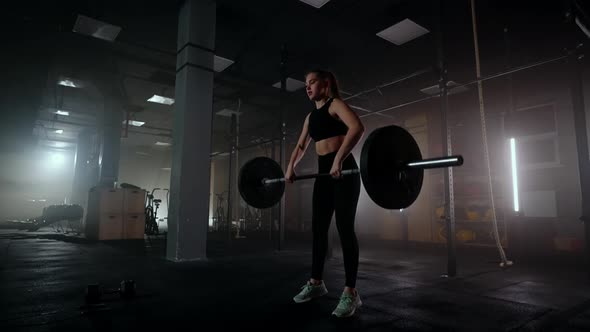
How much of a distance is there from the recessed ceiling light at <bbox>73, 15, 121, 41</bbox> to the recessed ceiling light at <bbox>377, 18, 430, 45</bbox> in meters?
4.23

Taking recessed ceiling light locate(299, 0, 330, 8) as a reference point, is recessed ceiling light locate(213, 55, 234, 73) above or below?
below

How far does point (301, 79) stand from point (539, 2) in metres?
4.07

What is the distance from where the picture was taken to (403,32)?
202 inches

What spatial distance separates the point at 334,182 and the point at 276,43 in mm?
4299

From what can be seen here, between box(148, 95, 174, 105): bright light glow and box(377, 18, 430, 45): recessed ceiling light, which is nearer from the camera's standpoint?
box(377, 18, 430, 45): recessed ceiling light

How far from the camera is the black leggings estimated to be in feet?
6.23

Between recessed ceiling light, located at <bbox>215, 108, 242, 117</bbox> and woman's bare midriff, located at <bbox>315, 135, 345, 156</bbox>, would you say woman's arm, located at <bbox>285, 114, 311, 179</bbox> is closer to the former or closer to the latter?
woman's bare midriff, located at <bbox>315, 135, 345, 156</bbox>

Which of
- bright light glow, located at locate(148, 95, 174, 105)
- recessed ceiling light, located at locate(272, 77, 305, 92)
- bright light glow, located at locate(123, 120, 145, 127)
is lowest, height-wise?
bright light glow, located at locate(123, 120, 145, 127)

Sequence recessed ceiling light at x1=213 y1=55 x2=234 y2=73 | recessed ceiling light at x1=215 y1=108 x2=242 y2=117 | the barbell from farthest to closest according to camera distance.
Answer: recessed ceiling light at x1=215 y1=108 x2=242 y2=117 → recessed ceiling light at x1=213 y1=55 x2=234 y2=73 → the barbell

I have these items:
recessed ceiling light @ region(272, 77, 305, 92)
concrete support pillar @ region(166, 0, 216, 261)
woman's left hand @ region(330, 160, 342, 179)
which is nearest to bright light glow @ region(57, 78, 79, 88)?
recessed ceiling light @ region(272, 77, 305, 92)

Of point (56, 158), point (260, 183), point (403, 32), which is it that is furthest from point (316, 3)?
point (56, 158)

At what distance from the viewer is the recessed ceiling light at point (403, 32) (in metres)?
4.93

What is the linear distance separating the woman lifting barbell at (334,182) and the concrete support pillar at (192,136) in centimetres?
206

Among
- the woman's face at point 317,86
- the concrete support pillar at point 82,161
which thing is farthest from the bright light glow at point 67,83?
the woman's face at point 317,86
